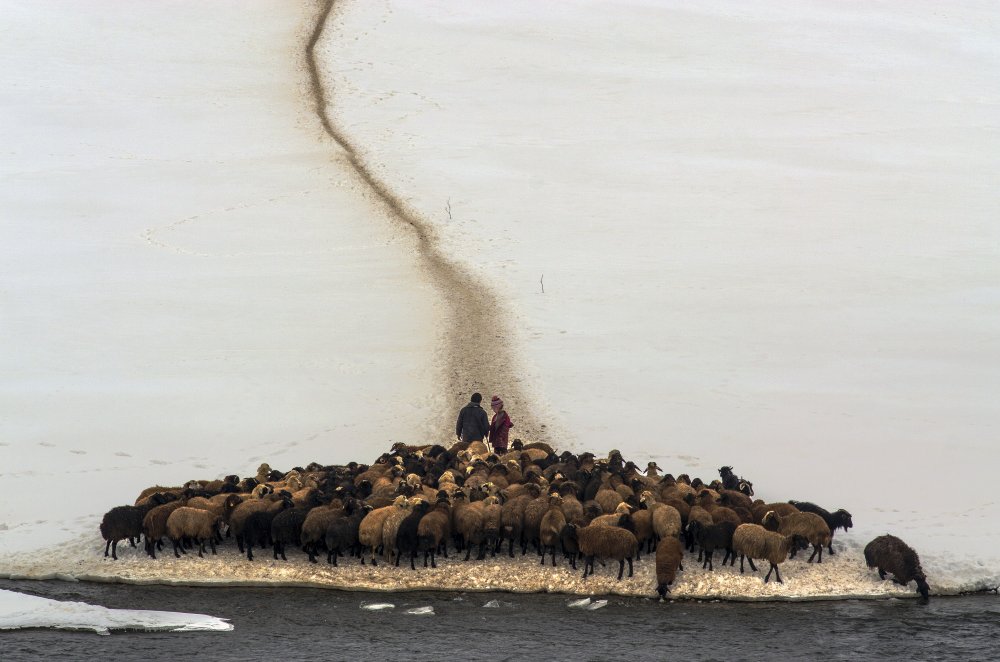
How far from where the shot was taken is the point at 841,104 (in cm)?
3503

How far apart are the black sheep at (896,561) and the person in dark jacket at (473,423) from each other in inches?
240

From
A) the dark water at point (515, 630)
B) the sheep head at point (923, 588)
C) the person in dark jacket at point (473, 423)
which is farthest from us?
the person in dark jacket at point (473, 423)

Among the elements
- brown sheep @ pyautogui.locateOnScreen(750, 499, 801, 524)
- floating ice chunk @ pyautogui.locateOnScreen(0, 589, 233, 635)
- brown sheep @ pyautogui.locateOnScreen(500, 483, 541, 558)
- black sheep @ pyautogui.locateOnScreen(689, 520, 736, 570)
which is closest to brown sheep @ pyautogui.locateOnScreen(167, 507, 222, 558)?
floating ice chunk @ pyautogui.locateOnScreen(0, 589, 233, 635)

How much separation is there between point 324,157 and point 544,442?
17511 millimetres

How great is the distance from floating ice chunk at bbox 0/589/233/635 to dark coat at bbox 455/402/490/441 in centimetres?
596

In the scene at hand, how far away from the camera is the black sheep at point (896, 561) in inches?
504

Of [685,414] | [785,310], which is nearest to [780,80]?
[785,310]

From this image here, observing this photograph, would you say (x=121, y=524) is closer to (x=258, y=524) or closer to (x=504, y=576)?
(x=258, y=524)

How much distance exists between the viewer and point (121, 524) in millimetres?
13648

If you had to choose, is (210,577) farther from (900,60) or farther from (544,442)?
(900,60)

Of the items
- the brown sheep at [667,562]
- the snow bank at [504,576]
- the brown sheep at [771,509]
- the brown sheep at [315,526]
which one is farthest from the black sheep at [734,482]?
the brown sheep at [315,526]

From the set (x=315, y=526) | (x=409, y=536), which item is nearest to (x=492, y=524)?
(x=409, y=536)

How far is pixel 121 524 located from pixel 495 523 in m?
4.14

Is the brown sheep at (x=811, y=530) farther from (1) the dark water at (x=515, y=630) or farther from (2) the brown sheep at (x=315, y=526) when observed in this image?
(2) the brown sheep at (x=315, y=526)
